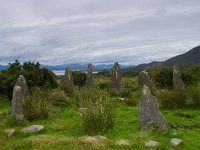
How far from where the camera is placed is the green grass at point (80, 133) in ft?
44.0

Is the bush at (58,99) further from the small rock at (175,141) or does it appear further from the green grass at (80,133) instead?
the small rock at (175,141)

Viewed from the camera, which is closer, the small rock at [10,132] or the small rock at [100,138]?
the small rock at [100,138]

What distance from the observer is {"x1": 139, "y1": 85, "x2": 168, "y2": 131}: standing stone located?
15085mm

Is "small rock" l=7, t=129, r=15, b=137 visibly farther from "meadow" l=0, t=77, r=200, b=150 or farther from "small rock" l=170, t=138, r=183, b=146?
"small rock" l=170, t=138, r=183, b=146

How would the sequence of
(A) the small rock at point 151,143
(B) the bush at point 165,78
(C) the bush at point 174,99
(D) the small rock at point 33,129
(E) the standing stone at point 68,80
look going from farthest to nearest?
(B) the bush at point 165,78
(E) the standing stone at point 68,80
(C) the bush at point 174,99
(D) the small rock at point 33,129
(A) the small rock at point 151,143

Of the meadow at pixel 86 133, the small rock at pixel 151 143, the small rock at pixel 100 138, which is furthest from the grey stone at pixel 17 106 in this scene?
the small rock at pixel 151 143

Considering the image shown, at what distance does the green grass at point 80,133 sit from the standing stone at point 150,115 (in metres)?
0.34

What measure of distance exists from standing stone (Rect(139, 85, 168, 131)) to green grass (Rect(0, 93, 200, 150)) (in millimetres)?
335

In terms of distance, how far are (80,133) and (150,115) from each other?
2.70 m

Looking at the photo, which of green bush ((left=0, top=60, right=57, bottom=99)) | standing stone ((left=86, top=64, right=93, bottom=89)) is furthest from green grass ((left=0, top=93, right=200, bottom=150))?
standing stone ((left=86, top=64, right=93, bottom=89))

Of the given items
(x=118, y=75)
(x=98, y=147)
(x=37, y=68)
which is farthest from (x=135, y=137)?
(x=118, y=75)

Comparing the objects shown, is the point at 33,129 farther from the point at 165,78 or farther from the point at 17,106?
the point at 165,78

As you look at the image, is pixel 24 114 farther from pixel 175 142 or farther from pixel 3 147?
pixel 175 142

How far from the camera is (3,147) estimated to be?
14062 millimetres
